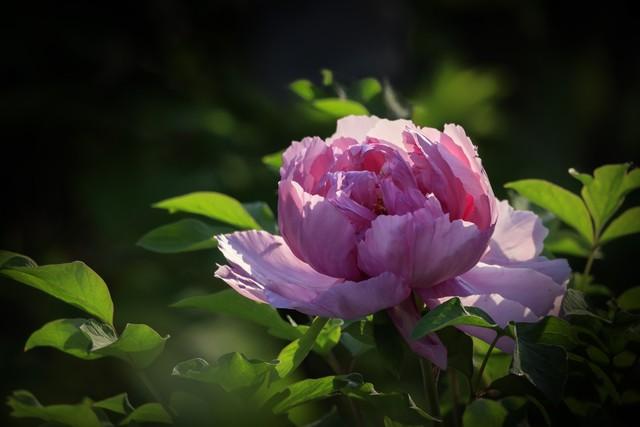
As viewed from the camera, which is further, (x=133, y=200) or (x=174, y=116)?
(x=174, y=116)

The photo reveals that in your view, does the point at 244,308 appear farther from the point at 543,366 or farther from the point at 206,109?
the point at 206,109

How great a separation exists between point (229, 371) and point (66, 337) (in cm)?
10

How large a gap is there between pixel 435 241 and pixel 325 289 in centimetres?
6

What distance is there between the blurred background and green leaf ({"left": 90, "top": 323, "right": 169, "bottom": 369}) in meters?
0.39

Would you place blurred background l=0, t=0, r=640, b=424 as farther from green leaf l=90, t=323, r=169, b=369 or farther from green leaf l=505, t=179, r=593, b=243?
green leaf l=90, t=323, r=169, b=369

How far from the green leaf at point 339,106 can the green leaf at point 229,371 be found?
342 mm

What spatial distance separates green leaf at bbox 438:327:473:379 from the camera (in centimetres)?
51

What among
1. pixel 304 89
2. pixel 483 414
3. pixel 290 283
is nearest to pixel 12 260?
pixel 290 283

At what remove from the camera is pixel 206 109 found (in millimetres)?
1870

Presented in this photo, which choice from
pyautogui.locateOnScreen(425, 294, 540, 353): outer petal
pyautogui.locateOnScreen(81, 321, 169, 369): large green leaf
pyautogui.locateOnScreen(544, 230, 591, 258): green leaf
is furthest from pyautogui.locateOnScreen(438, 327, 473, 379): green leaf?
pyautogui.locateOnScreen(544, 230, 591, 258): green leaf

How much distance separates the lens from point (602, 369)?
534mm

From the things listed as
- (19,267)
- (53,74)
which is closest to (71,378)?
(53,74)

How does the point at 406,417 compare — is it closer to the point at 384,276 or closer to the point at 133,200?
the point at 384,276

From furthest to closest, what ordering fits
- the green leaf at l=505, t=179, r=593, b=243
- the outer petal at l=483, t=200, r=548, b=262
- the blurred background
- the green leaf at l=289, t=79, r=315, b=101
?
the blurred background < the green leaf at l=289, t=79, r=315, b=101 < the green leaf at l=505, t=179, r=593, b=243 < the outer petal at l=483, t=200, r=548, b=262
